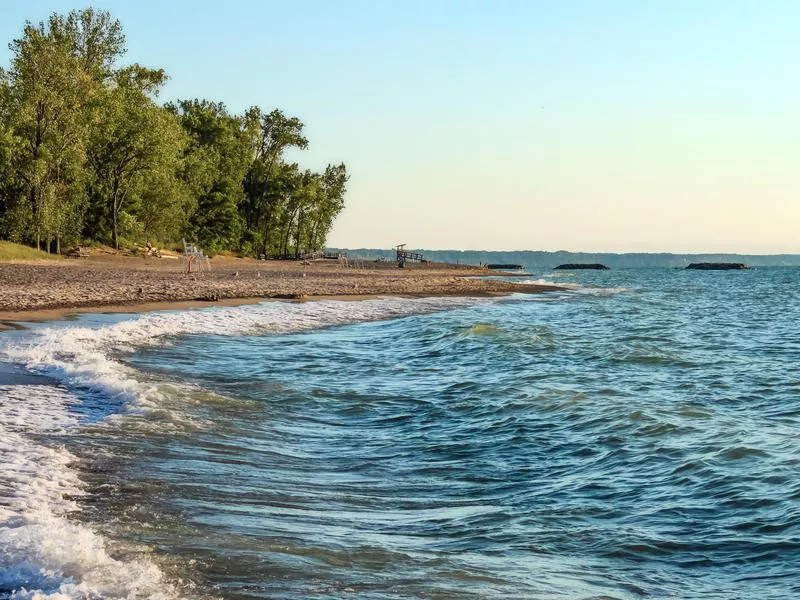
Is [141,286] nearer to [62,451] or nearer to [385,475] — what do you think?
[62,451]

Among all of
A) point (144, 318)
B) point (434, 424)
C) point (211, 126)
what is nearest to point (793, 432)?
point (434, 424)

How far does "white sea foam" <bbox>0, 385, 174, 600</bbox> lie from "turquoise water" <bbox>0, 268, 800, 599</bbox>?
0.8 inches

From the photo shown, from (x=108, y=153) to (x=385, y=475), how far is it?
59969 mm

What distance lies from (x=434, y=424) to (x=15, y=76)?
53.6 meters

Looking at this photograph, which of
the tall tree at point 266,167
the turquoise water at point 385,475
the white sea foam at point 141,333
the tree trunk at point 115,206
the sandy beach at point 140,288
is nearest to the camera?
the turquoise water at point 385,475

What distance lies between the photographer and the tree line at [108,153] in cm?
5506

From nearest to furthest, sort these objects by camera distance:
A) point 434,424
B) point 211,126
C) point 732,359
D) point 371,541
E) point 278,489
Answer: point 371,541 < point 278,489 < point 434,424 < point 732,359 < point 211,126

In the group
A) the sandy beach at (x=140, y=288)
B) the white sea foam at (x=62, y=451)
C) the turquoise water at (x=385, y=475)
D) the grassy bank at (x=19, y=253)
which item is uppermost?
the grassy bank at (x=19, y=253)

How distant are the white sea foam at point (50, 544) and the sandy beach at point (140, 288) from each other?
1616 cm

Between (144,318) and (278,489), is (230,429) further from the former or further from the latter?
(144,318)

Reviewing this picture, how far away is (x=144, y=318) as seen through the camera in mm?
26797

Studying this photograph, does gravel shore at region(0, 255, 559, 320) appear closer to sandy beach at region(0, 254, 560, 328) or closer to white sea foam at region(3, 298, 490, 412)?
sandy beach at region(0, 254, 560, 328)

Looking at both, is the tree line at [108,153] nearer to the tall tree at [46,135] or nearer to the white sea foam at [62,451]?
the tall tree at [46,135]

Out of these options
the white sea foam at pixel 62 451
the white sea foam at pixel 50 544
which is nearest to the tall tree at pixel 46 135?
the white sea foam at pixel 62 451
